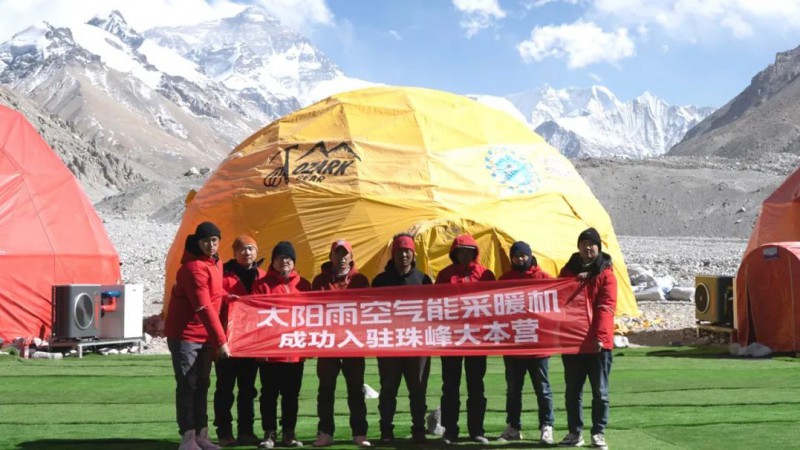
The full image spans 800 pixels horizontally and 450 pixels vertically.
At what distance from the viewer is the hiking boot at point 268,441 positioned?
7.84m

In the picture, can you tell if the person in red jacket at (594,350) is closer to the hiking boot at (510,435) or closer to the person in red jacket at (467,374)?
the hiking boot at (510,435)

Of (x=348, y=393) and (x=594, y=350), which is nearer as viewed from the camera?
(x=594, y=350)

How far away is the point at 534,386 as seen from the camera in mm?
8250

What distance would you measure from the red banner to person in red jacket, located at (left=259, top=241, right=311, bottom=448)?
14cm

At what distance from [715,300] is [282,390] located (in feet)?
33.6

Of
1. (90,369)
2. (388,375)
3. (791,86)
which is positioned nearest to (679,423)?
(388,375)

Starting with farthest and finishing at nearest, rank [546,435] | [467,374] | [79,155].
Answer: [79,155]
[467,374]
[546,435]

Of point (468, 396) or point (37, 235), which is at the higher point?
point (37, 235)

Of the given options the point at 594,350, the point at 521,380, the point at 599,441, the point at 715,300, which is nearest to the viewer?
the point at 599,441

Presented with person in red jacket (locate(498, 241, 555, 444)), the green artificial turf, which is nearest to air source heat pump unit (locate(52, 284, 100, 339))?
the green artificial turf

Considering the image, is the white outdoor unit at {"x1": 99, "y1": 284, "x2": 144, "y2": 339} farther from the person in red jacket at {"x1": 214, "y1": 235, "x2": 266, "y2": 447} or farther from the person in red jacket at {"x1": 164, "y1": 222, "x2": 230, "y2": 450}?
the person in red jacket at {"x1": 164, "y1": 222, "x2": 230, "y2": 450}

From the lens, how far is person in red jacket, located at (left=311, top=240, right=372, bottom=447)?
26.1 ft

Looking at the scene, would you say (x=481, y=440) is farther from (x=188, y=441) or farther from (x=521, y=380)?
(x=188, y=441)

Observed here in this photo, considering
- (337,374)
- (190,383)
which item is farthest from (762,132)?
(190,383)
